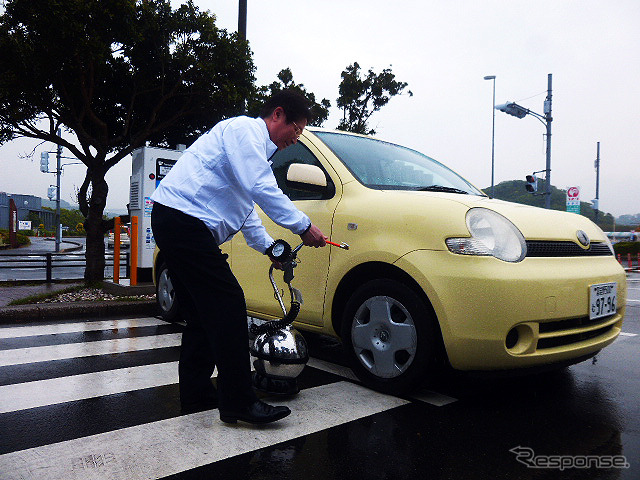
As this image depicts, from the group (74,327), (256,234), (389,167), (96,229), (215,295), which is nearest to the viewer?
(215,295)

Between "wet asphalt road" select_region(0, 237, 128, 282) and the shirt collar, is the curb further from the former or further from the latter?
the shirt collar

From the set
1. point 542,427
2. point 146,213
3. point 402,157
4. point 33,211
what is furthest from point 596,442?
point 33,211

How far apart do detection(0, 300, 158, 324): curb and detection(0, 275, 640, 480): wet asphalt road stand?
6.35 feet

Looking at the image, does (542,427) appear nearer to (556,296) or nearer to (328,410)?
(556,296)

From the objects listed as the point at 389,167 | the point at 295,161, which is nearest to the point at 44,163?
the point at 295,161

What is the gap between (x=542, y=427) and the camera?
256 centimetres

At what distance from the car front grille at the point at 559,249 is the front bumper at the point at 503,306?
0.05 m

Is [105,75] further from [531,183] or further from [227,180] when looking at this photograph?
[531,183]

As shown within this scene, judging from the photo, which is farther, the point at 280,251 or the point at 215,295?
the point at 280,251

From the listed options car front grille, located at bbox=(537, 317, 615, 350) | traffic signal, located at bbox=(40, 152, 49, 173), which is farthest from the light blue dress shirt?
traffic signal, located at bbox=(40, 152, 49, 173)

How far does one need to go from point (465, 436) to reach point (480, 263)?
0.85m

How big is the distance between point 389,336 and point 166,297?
3.07m

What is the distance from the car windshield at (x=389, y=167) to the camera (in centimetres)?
347

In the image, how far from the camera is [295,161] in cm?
373
